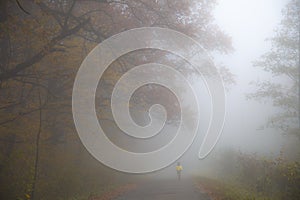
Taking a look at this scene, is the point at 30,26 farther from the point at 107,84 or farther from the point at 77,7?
the point at 107,84

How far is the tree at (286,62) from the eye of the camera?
15421mm

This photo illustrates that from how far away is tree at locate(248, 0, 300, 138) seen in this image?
50.6ft

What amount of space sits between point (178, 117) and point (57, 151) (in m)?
7.34

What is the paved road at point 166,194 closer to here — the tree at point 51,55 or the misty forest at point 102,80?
the misty forest at point 102,80

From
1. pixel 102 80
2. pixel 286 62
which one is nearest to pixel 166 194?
pixel 102 80

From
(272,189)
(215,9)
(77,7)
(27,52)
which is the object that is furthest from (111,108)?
(272,189)

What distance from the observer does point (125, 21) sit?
27.8 feet

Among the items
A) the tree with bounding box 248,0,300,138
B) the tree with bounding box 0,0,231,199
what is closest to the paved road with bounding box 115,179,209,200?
the tree with bounding box 0,0,231,199

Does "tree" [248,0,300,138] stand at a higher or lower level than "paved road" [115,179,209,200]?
higher

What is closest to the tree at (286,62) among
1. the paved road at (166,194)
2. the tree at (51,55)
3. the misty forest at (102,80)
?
the misty forest at (102,80)

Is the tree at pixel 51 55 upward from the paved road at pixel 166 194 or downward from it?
upward

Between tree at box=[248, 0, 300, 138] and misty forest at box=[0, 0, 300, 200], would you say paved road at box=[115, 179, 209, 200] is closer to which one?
misty forest at box=[0, 0, 300, 200]

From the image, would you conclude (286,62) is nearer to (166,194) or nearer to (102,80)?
(166,194)

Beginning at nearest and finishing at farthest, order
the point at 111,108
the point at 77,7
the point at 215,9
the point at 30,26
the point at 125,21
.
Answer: the point at 30,26, the point at 125,21, the point at 77,7, the point at 215,9, the point at 111,108
